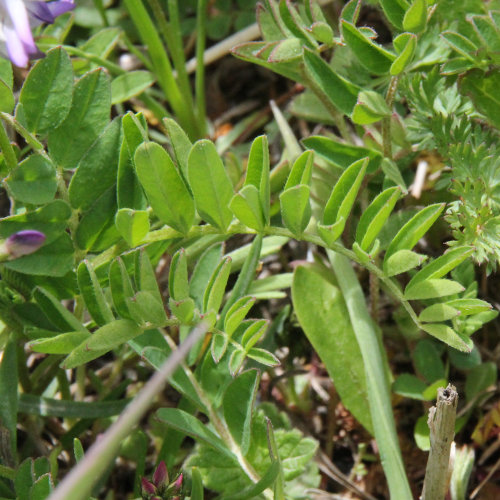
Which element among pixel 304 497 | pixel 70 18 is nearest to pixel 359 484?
pixel 304 497

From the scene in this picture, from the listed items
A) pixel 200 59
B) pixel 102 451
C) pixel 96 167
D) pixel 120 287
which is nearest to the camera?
pixel 102 451

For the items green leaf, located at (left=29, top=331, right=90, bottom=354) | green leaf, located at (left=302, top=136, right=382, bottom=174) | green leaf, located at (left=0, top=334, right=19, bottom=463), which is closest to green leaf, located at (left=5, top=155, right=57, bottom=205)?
green leaf, located at (left=29, top=331, right=90, bottom=354)

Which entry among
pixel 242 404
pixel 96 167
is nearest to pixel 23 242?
pixel 96 167

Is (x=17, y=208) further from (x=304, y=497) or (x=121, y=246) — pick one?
(x=304, y=497)

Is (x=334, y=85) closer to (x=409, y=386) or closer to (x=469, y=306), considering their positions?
(x=469, y=306)

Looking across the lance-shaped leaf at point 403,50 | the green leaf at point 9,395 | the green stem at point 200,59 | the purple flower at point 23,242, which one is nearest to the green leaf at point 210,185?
the purple flower at point 23,242

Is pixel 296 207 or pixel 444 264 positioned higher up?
pixel 296 207
